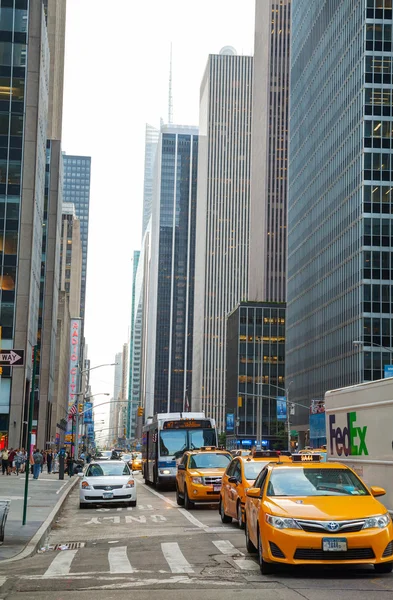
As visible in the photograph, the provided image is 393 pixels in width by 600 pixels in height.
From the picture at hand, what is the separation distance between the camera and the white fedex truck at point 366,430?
14289 millimetres

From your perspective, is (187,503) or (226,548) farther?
(187,503)

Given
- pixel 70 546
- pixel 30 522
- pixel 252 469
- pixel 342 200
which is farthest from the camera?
pixel 342 200

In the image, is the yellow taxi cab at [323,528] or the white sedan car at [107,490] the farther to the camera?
the white sedan car at [107,490]

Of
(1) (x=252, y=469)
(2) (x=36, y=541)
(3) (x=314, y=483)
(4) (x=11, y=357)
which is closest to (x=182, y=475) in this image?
Answer: (1) (x=252, y=469)

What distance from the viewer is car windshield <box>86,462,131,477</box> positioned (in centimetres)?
2731

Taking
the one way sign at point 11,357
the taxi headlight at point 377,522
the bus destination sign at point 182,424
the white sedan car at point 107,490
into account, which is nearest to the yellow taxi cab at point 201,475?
the white sedan car at point 107,490

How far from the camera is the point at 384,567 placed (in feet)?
37.1

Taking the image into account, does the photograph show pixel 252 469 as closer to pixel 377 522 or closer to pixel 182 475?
pixel 182 475

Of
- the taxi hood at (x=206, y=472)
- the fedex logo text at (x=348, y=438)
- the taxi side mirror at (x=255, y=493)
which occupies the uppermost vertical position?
the fedex logo text at (x=348, y=438)

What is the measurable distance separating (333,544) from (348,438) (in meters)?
5.86

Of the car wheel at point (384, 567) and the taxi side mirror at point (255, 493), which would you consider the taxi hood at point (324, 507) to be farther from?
the car wheel at point (384, 567)

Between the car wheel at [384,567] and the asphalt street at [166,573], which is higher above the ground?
the car wheel at [384,567]

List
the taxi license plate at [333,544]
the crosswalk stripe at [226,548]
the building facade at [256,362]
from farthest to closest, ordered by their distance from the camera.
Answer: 1. the building facade at [256,362]
2. the crosswalk stripe at [226,548]
3. the taxi license plate at [333,544]

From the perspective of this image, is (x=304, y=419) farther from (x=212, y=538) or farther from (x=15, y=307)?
(x=212, y=538)
